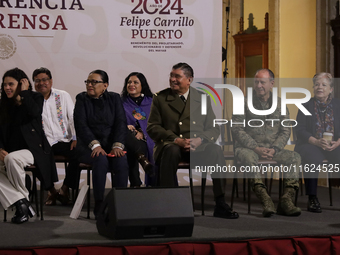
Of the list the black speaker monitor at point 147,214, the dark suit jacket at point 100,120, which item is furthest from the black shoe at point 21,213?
the black speaker monitor at point 147,214

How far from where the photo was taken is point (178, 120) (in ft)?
12.6

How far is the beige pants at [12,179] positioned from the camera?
3363 millimetres

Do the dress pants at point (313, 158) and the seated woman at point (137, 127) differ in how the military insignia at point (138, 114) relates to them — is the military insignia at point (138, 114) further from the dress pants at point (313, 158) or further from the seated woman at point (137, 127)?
the dress pants at point (313, 158)

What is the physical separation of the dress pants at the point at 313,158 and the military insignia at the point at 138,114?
1474 millimetres

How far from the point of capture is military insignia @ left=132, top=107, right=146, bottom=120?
445 cm

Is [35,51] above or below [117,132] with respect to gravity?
above

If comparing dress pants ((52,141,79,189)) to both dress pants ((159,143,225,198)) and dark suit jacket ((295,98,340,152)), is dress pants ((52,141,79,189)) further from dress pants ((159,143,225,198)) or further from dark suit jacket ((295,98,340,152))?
dark suit jacket ((295,98,340,152))

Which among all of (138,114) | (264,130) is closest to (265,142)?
(264,130)

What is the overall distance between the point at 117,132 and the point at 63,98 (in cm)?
97

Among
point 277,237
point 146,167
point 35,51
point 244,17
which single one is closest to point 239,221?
point 277,237

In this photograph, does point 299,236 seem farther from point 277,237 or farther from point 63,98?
point 63,98

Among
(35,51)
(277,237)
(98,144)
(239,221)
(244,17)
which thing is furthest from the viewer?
(244,17)

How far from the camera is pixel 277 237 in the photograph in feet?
9.55

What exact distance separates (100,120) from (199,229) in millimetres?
1315
